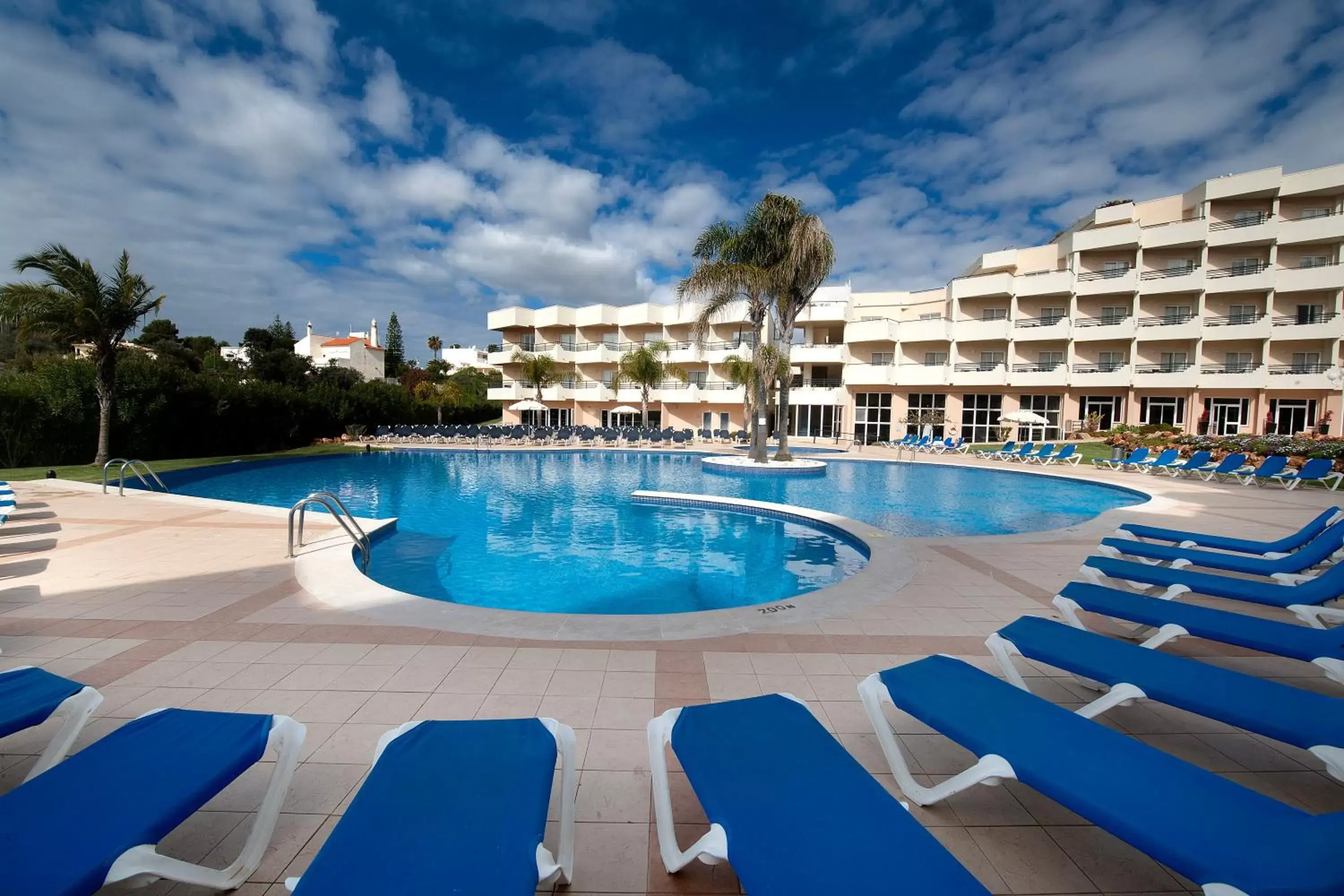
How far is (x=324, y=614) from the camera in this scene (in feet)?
15.6

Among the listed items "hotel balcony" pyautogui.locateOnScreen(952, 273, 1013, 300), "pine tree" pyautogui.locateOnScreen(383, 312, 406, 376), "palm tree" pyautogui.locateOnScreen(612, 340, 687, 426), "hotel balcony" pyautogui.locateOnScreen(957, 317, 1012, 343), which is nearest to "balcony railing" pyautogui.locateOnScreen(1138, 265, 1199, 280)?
"hotel balcony" pyautogui.locateOnScreen(952, 273, 1013, 300)

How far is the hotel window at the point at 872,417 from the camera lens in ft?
103

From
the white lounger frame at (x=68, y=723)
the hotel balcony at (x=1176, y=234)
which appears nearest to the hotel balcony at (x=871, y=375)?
the hotel balcony at (x=1176, y=234)

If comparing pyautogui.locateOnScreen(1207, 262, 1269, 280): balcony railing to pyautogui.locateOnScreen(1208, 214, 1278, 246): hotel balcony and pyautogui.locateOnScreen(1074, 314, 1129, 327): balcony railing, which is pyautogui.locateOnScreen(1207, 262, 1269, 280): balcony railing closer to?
pyautogui.locateOnScreen(1208, 214, 1278, 246): hotel balcony

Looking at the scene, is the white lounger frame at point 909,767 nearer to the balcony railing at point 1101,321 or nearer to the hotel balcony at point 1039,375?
the hotel balcony at point 1039,375

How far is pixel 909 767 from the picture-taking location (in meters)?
2.72

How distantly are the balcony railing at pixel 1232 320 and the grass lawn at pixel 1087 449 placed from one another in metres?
9.44

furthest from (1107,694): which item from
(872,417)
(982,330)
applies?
(982,330)

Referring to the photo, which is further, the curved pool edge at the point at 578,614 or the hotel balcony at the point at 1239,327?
the hotel balcony at the point at 1239,327

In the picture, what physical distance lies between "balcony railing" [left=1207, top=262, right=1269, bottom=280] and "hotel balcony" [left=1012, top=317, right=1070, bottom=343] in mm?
6192

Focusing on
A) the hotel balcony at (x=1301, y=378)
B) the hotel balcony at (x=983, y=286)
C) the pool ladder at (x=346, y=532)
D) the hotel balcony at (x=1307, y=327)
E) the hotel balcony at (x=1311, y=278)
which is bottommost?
the pool ladder at (x=346, y=532)

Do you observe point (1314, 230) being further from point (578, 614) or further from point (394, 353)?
point (394, 353)

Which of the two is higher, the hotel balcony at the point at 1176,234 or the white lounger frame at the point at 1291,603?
the hotel balcony at the point at 1176,234

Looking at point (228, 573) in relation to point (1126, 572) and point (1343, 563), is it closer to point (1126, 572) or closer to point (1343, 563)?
point (1126, 572)
